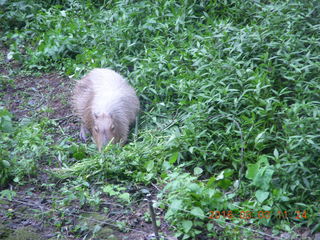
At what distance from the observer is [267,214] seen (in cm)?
452

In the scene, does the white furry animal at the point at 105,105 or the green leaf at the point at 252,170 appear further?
the white furry animal at the point at 105,105

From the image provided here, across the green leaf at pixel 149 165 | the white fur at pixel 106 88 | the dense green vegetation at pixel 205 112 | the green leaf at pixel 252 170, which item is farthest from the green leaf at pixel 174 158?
the white fur at pixel 106 88

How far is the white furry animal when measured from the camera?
6.29 metres

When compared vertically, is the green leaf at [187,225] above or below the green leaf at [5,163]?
above

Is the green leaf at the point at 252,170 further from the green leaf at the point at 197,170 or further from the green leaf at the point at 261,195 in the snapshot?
the green leaf at the point at 197,170

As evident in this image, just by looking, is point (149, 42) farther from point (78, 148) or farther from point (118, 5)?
point (78, 148)

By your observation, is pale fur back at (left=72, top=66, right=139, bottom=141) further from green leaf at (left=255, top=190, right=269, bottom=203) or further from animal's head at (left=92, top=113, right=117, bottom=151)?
green leaf at (left=255, top=190, right=269, bottom=203)

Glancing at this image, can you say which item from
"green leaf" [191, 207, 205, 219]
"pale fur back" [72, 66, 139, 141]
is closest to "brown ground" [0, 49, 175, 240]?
"green leaf" [191, 207, 205, 219]

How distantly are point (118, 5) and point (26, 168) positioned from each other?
3.88 metres

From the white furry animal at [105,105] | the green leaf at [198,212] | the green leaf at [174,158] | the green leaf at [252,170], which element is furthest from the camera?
the white furry animal at [105,105]

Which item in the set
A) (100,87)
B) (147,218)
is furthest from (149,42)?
(147,218)

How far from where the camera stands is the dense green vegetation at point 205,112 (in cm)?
464

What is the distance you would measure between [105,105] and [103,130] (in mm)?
562

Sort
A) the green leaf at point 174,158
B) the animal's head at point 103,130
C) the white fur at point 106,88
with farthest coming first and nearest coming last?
the white fur at point 106,88 < the animal's head at point 103,130 < the green leaf at point 174,158
